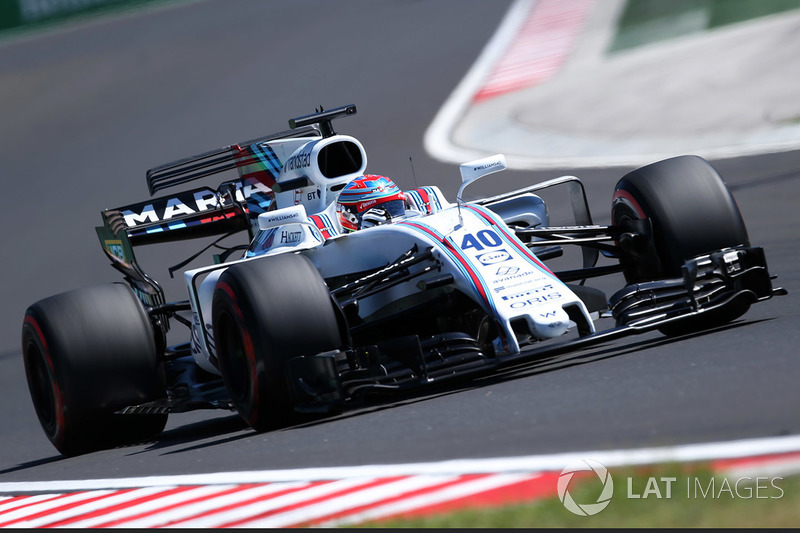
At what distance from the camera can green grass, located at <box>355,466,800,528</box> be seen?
362cm

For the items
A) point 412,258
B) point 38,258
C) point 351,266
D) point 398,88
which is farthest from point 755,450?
point 398,88

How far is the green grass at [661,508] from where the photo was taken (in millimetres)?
3621

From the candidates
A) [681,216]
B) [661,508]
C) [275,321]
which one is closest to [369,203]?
[275,321]

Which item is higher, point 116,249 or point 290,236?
point 116,249

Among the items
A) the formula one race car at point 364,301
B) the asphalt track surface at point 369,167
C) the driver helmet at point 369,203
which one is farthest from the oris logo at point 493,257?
the driver helmet at point 369,203

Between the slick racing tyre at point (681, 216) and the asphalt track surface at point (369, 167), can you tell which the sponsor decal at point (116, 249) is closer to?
the asphalt track surface at point (369, 167)

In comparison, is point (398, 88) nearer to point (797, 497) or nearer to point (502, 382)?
point (502, 382)

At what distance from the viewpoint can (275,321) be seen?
668cm

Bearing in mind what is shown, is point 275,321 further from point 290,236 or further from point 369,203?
point 369,203

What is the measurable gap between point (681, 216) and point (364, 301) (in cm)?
208

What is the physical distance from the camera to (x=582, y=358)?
24.5ft

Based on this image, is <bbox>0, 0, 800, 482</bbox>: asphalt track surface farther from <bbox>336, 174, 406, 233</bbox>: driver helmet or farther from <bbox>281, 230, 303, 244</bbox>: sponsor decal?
<bbox>336, 174, 406, 233</bbox>: driver helmet

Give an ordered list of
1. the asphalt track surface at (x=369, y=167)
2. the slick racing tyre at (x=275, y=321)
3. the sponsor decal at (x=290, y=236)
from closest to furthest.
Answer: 1. the asphalt track surface at (x=369, y=167)
2. the slick racing tyre at (x=275, y=321)
3. the sponsor decal at (x=290, y=236)

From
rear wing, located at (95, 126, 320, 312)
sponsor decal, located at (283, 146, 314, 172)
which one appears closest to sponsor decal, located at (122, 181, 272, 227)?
rear wing, located at (95, 126, 320, 312)
